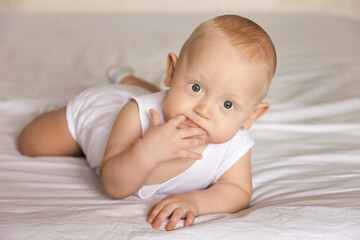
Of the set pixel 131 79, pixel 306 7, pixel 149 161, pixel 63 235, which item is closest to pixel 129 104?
pixel 149 161

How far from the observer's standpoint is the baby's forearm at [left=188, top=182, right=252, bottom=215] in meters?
0.95

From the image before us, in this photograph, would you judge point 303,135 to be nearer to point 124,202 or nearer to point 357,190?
point 357,190

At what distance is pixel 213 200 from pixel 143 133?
0.22 metres

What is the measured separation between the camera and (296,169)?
115cm

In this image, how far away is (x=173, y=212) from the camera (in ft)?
2.88

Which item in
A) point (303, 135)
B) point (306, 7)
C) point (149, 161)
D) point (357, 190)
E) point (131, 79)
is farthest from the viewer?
point (306, 7)

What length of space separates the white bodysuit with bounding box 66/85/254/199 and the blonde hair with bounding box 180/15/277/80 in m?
0.21

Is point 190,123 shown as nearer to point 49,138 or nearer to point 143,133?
point 143,133

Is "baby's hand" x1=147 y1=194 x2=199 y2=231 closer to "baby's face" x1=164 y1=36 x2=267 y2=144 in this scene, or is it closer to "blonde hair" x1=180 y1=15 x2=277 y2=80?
"baby's face" x1=164 y1=36 x2=267 y2=144

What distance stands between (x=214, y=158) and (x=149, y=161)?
212 millimetres

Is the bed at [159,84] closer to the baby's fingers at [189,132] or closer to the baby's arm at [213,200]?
the baby's arm at [213,200]

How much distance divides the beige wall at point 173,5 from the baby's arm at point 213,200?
202 cm

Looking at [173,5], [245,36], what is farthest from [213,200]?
[173,5]

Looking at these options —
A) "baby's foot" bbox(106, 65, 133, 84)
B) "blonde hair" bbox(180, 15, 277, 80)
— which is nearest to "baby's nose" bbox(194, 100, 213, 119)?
"blonde hair" bbox(180, 15, 277, 80)
